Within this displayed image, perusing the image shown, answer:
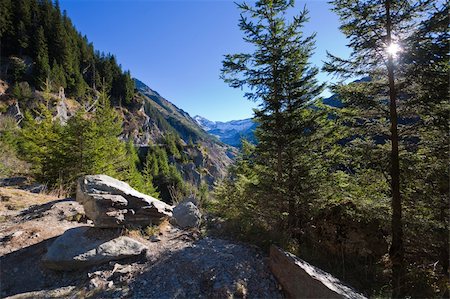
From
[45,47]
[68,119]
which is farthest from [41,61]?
[68,119]

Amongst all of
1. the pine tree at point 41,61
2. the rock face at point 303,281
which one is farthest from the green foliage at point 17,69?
the rock face at point 303,281

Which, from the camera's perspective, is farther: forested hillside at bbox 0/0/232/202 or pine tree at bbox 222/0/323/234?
forested hillside at bbox 0/0/232/202

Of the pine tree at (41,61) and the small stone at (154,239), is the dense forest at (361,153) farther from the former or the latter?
the pine tree at (41,61)

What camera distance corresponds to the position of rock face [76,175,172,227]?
5.57 metres

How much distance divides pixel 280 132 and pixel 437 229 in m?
4.40

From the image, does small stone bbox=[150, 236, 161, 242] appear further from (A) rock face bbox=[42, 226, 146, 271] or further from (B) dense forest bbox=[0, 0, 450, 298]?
(B) dense forest bbox=[0, 0, 450, 298]

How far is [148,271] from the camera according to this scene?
463 cm

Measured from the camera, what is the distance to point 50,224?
21.0 ft

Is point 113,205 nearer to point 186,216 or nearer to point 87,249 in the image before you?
point 87,249

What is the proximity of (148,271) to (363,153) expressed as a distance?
585 centimetres

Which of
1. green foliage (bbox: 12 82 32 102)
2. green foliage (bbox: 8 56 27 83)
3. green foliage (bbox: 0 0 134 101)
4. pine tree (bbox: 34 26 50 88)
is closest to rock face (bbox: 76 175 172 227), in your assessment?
green foliage (bbox: 12 82 32 102)

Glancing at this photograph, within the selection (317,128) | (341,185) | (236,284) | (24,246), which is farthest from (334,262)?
(24,246)

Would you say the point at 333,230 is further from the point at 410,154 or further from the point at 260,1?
the point at 260,1

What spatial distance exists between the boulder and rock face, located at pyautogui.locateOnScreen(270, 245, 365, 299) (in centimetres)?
286
